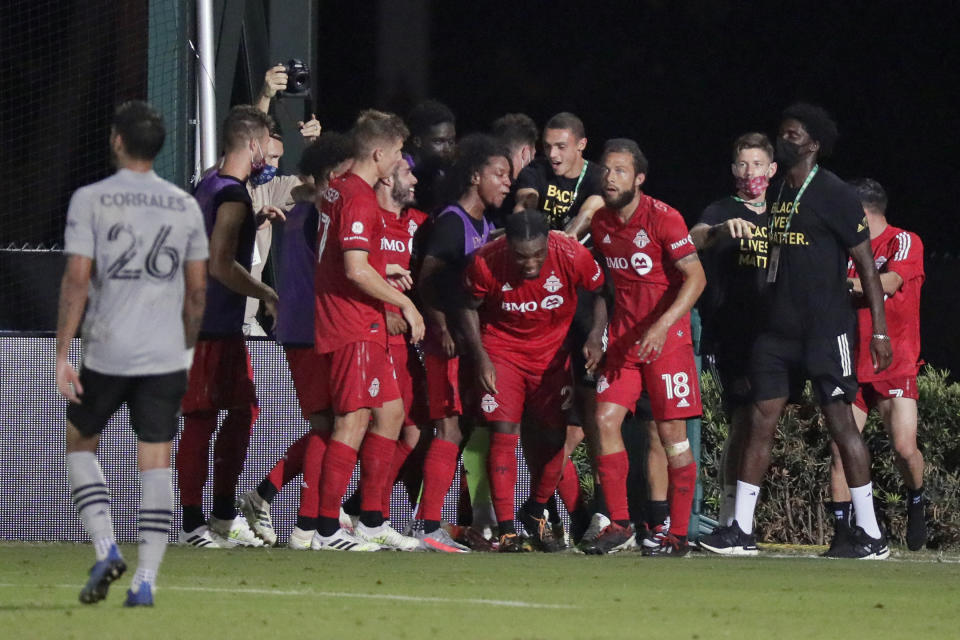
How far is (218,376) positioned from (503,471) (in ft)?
5.12

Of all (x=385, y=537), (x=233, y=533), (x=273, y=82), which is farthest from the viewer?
(x=273, y=82)

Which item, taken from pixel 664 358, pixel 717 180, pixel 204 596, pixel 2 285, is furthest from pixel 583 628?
pixel 717 180

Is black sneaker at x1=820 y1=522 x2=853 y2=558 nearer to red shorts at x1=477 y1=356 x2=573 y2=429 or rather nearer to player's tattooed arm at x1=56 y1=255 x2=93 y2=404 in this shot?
red shorts at x1=477 y1=356 x2=573 y2=429

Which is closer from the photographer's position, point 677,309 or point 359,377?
point 359,377

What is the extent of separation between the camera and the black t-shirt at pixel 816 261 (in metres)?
8.88

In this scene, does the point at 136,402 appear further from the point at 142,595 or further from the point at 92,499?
the point at 142,595

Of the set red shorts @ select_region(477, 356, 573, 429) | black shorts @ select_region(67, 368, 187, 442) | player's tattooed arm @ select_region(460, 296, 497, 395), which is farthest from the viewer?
red shorts @ select_region(477, 356, 573, 429)

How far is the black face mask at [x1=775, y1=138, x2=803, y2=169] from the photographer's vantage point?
353 inches

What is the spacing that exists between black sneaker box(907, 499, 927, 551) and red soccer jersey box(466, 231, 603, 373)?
2.47 m

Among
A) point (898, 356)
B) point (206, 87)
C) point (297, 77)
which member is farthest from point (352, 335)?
point (206, 87)

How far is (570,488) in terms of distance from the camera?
31.7 feet

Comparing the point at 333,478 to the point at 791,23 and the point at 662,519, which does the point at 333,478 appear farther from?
the point at 791,23

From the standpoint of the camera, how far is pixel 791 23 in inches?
707

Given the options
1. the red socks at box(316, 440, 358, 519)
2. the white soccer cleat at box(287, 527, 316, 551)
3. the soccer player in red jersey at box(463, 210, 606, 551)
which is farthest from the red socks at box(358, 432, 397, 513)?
the soccer player in red jersey at box(463, 210, 606, 551)
